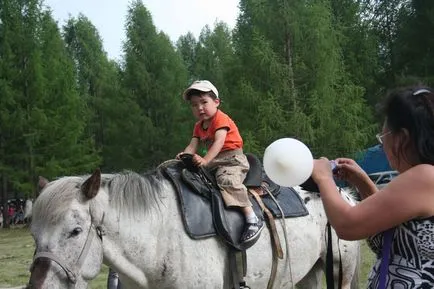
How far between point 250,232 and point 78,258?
4.27 feet

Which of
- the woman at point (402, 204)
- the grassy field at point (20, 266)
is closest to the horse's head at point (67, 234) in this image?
the woman at point (402, 204)

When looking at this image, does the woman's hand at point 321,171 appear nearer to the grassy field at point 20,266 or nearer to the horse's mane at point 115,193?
the horse's mane at point 115,193

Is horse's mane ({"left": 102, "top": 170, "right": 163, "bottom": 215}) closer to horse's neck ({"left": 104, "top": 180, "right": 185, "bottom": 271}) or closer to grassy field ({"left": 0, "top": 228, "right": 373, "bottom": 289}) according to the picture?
horse's neck ({"left": 104, "top": 180, "right": 185, "bottom": 271})

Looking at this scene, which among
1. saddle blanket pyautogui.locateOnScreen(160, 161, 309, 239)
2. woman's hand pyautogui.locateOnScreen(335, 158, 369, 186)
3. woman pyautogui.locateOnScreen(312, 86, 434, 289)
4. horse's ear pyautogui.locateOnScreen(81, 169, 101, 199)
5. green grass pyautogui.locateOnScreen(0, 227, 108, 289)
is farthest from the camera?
green grass pyautogui.locateOnScreen(0, 227, 108, 289)

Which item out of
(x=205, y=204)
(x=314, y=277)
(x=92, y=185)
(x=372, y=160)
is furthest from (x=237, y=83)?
(x=92, y=185)

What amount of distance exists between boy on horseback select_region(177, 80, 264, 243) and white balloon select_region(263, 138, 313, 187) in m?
1.70

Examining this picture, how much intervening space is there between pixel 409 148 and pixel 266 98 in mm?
18109

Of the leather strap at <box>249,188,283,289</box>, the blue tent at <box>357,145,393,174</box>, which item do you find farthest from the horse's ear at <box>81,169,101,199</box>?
the blue tent at <box>357,145,393,174</box>

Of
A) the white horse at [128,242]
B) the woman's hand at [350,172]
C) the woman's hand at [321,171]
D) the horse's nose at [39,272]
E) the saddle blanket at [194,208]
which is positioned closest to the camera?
the woman's hand at [321,171]

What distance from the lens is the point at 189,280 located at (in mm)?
3477

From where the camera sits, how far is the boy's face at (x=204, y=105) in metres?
→ 4.20

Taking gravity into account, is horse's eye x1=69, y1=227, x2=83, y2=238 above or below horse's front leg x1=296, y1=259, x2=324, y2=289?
above

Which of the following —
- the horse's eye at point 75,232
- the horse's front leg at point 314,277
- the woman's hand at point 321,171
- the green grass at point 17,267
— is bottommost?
the green grass at point 17,267

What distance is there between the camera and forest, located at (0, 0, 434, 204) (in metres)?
19.7
